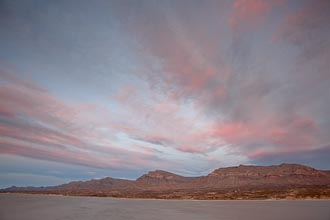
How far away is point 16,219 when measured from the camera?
38406mm

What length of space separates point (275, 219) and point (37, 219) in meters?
37.6

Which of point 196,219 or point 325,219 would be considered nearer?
point 325,219

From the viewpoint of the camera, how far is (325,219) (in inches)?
1469

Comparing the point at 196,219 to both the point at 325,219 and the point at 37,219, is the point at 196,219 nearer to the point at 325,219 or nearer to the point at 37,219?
the point at 325,219

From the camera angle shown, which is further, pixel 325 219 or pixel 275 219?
pixel 275 219

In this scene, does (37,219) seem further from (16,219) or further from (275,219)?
(275,219)

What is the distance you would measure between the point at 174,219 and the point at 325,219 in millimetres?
22425

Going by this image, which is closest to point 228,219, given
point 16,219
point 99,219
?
point 99,219

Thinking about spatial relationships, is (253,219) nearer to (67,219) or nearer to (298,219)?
(298,219)

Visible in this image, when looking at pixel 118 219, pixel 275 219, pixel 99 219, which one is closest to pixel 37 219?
pixel 99 219

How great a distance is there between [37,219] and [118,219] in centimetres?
1259

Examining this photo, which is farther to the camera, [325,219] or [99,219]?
[99,219]

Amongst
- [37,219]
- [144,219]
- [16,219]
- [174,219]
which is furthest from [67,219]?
[174,219]

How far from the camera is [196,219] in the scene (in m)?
40.4
